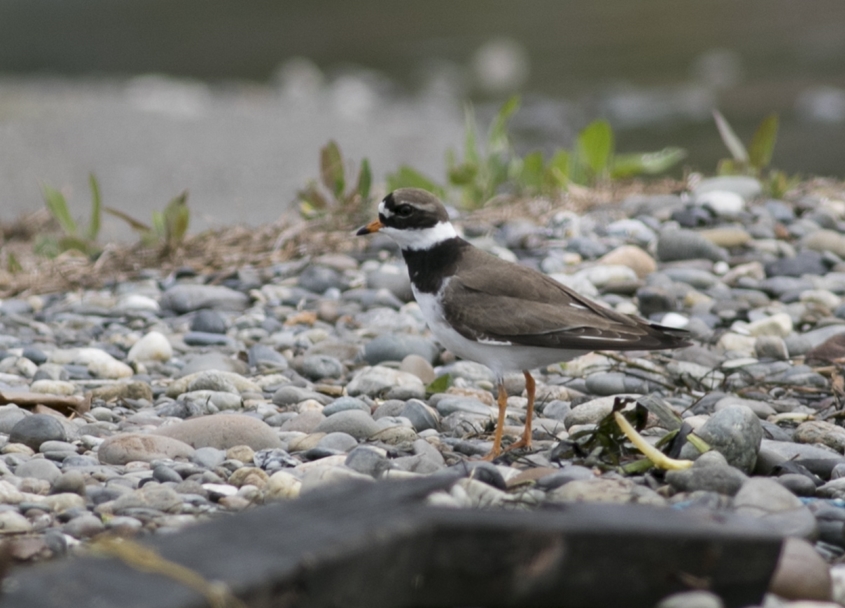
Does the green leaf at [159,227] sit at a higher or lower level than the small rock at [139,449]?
higher

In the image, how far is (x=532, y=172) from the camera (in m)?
8.80

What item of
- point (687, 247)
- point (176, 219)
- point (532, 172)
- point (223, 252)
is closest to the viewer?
point (687, 247)

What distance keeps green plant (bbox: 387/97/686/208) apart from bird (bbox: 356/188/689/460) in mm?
3142

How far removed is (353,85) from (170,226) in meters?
13.7

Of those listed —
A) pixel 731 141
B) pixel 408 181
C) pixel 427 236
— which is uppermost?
pixel 731 141

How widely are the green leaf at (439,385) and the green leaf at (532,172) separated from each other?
12.5 ft

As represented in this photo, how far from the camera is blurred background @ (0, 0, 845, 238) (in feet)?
44.3

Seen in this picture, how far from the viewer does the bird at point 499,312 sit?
14.8 feet

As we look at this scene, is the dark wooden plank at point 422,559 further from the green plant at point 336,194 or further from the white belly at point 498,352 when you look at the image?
the green plant at point 336,194

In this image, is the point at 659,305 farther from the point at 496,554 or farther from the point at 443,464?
the point at 496,554

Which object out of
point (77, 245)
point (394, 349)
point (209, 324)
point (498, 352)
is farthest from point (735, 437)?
point (77, 245)

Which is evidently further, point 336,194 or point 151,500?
point 336,194

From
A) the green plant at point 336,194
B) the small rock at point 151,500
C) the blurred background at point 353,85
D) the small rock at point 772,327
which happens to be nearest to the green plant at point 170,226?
the blurred background at point 353,85

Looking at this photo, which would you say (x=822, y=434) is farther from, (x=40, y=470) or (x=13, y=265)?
(x=13, y=265)
